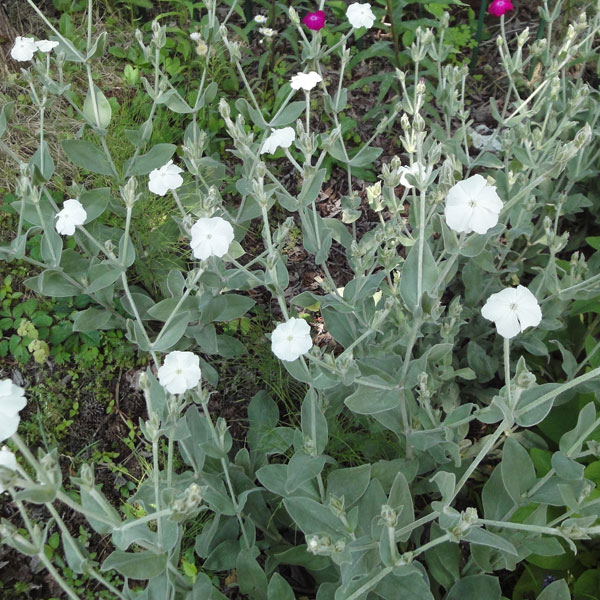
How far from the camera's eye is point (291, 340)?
4.68 ft

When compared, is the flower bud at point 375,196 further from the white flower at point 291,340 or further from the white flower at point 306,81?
the white flower at point 291,340

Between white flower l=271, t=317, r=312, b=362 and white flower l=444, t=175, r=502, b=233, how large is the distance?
409 millimetres

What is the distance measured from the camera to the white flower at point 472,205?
1.35 m

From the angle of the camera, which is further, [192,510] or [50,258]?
[50,258]

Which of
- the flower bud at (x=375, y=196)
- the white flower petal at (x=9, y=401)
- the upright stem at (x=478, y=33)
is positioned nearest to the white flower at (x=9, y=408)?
the white flower petal at (x=9, y=401)

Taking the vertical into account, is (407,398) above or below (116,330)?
above

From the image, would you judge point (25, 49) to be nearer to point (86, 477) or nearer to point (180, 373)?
point (180, 373)

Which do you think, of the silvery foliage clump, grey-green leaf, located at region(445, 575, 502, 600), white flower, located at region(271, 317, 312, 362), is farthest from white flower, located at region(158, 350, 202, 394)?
grey-green leaf, located at region(445, 575, 502, 600)

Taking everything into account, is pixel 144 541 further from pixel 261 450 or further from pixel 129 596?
pixel 261 450

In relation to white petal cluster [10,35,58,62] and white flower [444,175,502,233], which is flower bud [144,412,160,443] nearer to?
white flower [444,175,502,233]

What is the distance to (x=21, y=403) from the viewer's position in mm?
1165

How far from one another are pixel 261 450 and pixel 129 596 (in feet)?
1.96

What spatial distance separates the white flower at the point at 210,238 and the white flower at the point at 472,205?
529mm

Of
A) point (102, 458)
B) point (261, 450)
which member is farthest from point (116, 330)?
point (261, 450)
